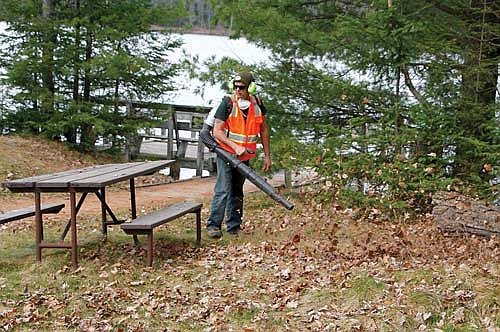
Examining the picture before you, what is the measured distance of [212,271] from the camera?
6.82 metres

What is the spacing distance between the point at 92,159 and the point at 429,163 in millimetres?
9172

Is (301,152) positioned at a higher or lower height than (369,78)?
lower

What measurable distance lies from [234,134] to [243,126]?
0.47 ft

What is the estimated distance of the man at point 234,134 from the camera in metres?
8.00

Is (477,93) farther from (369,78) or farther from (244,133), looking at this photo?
(244,133)

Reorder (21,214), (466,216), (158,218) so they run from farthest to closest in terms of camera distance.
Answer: (466,216) → (21,214) → (158,218)

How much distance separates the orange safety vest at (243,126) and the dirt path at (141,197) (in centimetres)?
336

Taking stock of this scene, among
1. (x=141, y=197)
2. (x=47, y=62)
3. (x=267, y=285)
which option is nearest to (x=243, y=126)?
(x=267, y=285)

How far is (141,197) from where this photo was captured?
42.3ft

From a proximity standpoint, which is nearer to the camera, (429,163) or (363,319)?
(363,319)

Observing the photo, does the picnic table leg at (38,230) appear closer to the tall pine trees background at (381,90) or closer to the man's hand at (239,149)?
the man's hand at (239,149)

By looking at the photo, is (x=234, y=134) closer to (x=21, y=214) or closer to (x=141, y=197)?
(x=21, y=214)

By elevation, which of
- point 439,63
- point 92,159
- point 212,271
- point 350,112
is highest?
point 439,63

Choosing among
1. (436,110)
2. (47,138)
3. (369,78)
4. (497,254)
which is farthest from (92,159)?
(497,254)
